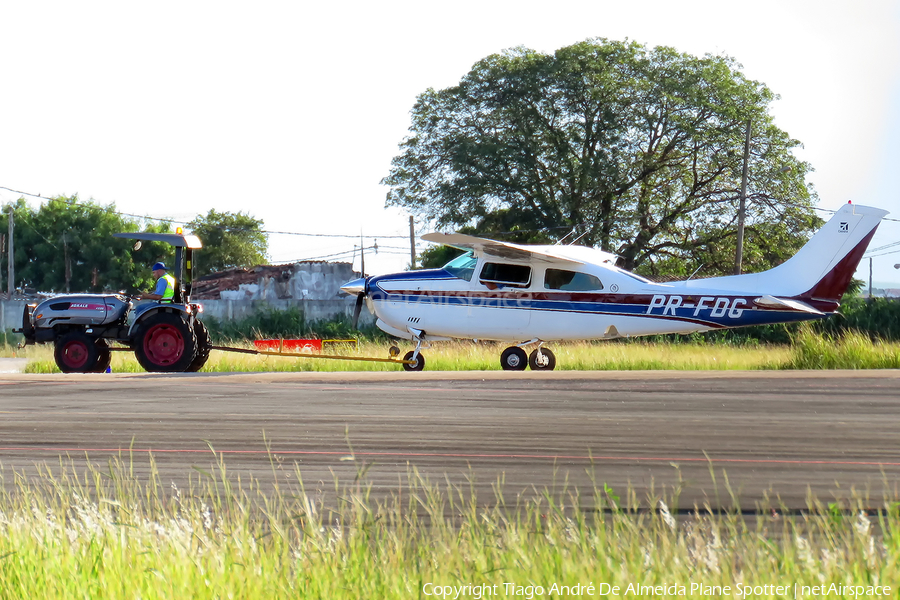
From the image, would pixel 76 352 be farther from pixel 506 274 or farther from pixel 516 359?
pixel 516 359

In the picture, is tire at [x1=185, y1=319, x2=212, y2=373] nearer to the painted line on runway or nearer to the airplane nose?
the airplane nose

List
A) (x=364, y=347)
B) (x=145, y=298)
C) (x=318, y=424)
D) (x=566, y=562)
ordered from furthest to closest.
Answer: (x=364, y=347), (x=145, y=298), (x=318, y=424), (x=566, y=562)

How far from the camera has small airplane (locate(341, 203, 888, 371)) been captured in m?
18.4

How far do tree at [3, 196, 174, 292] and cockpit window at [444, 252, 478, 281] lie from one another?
5406cm

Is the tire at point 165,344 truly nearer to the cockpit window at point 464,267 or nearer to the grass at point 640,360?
the grass at point 640,360

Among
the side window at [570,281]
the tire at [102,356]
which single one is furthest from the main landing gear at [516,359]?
the tire at [102,356]

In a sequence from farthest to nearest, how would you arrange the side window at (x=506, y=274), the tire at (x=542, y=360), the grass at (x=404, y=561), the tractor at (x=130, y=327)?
the tire at (x=542, y=360), the side window at (x=506, y=274), the tractor at (x=130, y=327), the grass at (x=404, y=561)

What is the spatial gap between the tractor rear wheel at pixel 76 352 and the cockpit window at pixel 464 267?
718 centimetres

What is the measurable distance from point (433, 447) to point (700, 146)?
38.2 m

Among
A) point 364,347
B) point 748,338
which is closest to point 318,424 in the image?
point 364,347

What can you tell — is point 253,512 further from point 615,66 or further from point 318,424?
point 615,66

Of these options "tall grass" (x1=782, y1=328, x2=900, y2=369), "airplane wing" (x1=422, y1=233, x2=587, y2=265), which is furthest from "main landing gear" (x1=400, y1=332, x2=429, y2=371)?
"tall grass" (x1=782, y1=328, x2=900, y2=369)

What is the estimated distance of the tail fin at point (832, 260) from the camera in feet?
62.2

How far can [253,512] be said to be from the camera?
19.4 ft
